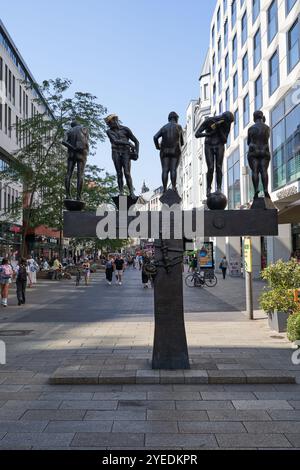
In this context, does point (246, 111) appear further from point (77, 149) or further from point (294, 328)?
point (77, 149)

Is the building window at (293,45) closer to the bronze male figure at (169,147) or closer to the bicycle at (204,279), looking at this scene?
the bicycle at (204,279)

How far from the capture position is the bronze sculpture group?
7.67 meters

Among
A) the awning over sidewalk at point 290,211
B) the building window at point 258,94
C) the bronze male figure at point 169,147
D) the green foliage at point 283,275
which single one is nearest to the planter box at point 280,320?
the green foliage at point 283,275

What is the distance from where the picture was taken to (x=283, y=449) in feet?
15.9

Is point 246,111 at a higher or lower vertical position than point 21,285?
higher

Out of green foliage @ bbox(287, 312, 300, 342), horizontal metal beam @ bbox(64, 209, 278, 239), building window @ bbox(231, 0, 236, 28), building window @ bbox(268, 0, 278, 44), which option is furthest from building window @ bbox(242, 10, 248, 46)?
horizontal metal beam @ bbox(64, 209, 278, 239)

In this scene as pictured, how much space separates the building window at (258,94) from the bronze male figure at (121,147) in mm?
23932

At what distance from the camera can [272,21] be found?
28.6 meters

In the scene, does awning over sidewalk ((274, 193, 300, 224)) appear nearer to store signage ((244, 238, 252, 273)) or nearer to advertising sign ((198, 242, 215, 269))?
store signage ((244, 238, 252, 273))

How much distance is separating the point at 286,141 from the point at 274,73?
5.15m

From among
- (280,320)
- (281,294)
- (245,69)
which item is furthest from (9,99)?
(280,320)

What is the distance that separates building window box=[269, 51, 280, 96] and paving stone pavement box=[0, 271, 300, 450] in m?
18.4

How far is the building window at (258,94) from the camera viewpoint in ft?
100
